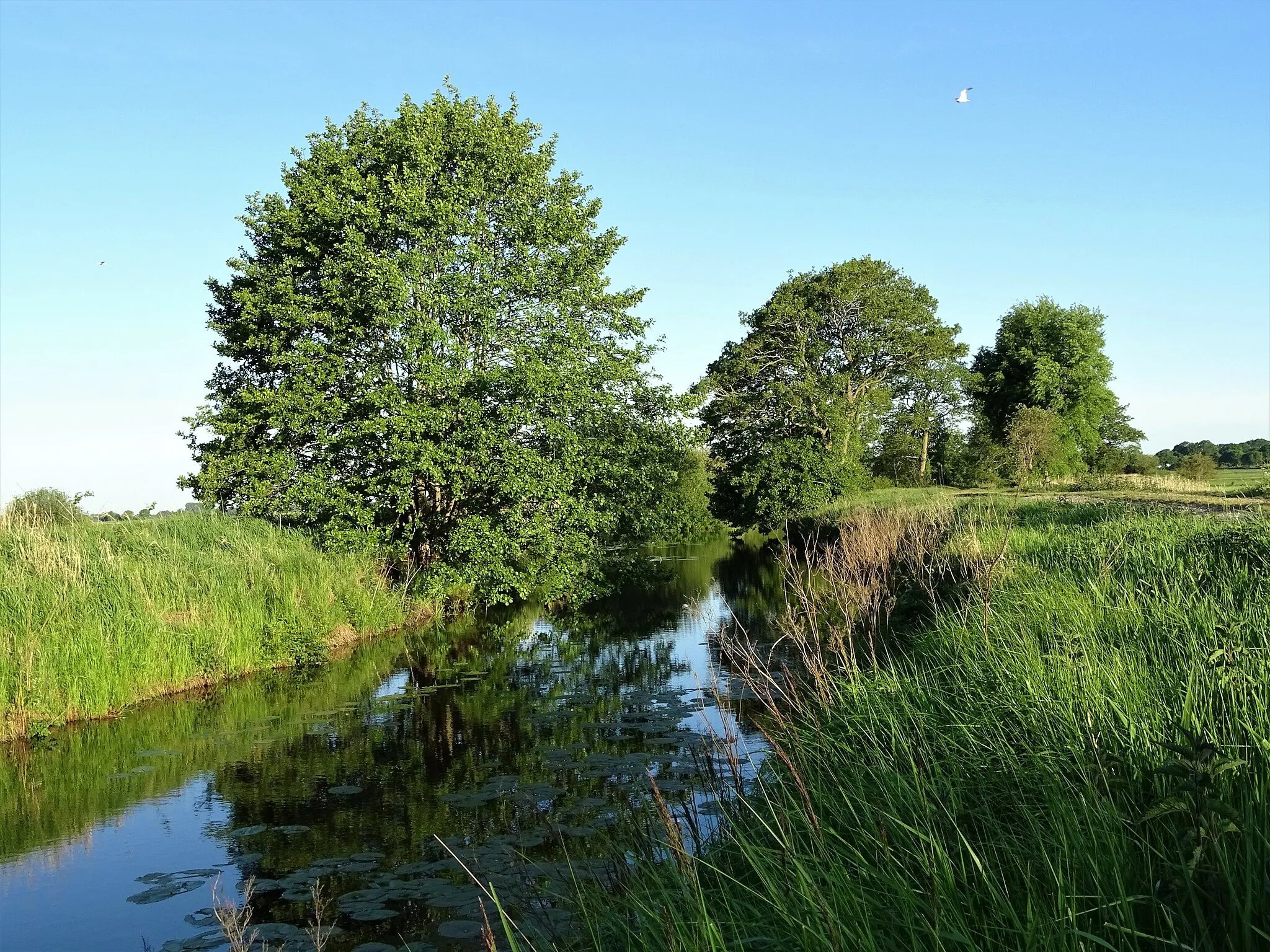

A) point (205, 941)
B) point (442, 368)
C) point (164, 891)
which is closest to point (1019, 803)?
point (205, 941)

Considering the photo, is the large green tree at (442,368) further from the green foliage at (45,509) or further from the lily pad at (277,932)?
the lily pad at (277,932)

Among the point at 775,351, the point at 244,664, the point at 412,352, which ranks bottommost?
the point at 244,664

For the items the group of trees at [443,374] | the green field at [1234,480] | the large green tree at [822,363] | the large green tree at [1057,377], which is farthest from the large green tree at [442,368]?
the large green tree at [1057,377]

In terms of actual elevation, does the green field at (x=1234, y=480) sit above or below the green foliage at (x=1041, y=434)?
below

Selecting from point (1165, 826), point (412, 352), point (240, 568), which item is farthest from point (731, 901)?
point (412, 352)

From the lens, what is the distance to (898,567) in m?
18.3

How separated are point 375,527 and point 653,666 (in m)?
8.49

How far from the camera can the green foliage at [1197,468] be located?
37438 mm

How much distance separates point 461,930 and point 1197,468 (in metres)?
41.3

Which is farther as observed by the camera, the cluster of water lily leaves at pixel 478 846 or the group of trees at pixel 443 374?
the group of trees at pixel 443 374

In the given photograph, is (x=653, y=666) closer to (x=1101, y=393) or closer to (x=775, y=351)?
(x=775, y=351)

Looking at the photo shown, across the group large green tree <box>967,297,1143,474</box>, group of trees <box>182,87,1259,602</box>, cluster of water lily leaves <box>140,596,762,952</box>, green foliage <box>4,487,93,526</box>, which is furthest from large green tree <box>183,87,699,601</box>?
large green tree <box>967,297,1143,474</box>

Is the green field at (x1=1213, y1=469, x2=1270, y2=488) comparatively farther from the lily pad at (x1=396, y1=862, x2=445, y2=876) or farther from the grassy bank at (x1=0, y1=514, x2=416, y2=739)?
the lily pad at (x1=396, y1=862, x2=445, y2=876)

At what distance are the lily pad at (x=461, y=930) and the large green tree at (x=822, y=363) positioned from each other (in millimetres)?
41135
